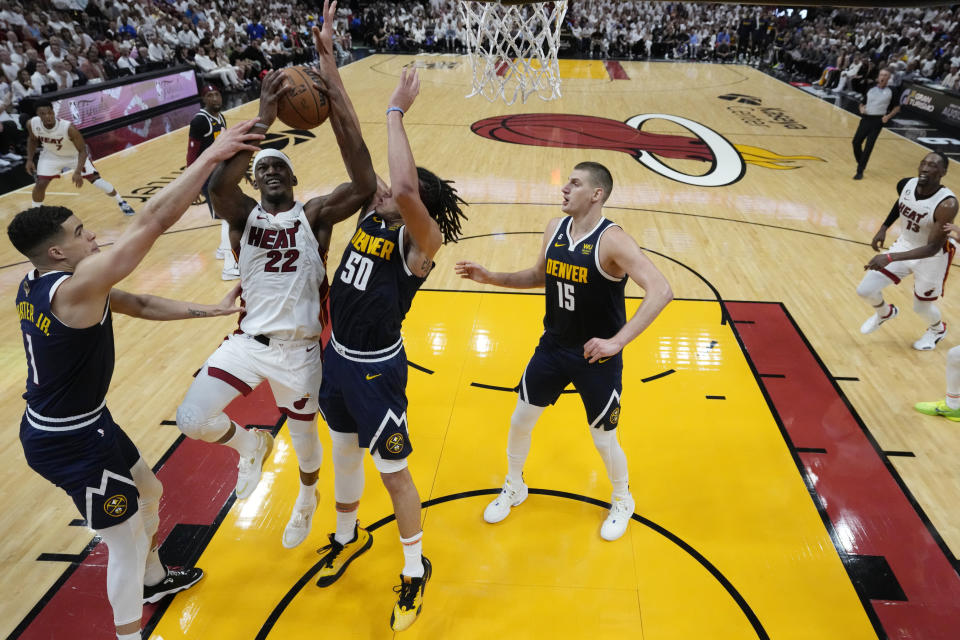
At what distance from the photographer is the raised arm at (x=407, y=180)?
2.49 metres

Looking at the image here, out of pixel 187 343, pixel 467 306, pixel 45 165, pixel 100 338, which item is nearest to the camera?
pixel 100 338

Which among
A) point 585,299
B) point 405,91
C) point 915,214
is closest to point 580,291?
point 585,299

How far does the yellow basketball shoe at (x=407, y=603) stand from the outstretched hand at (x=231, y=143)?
2094 millimetres

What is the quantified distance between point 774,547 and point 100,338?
3608 mm

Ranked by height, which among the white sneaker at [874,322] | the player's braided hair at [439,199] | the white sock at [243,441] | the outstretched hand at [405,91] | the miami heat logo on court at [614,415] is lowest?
the white sneaker at [874,322]

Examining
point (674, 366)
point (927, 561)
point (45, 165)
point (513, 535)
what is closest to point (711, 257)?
point (674, 366)

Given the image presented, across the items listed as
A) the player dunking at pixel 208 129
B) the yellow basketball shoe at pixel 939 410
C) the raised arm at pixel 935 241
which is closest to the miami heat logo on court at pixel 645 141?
the raised arm at pixel 935 241

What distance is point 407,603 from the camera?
303 centimetres

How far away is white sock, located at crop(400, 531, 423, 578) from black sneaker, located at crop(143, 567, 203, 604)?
3.85 ft

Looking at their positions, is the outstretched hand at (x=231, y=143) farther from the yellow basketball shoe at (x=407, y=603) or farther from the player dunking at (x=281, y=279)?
the yellow basketball shoe at (x=407, y=603)

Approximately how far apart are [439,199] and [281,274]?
2.80 feet

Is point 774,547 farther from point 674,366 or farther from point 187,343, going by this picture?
point 187,343

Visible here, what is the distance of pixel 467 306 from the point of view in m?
6.34

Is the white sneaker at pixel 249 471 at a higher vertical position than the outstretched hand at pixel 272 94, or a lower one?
lower
